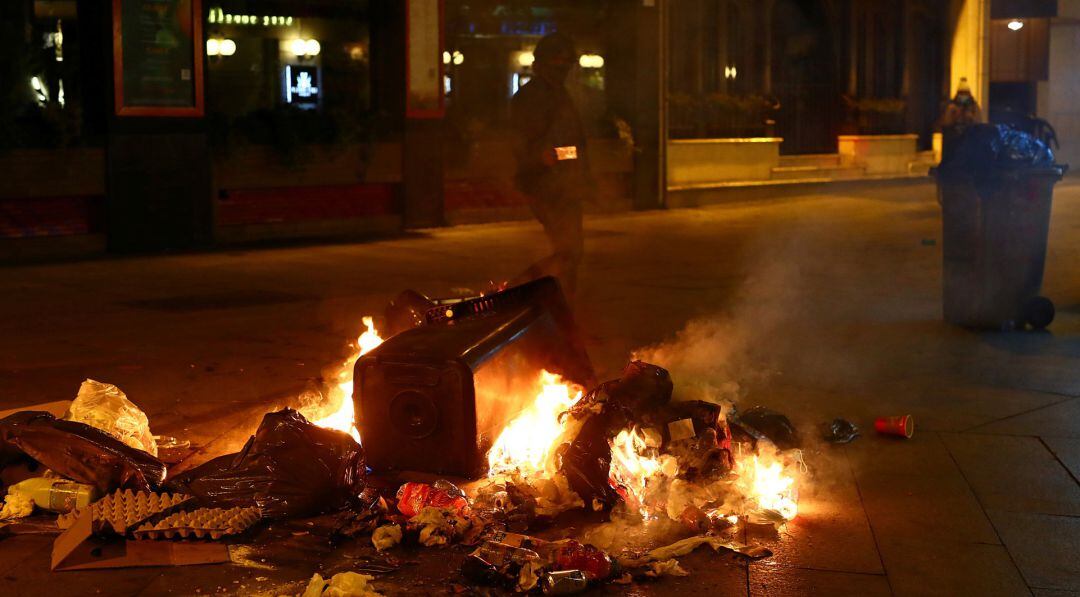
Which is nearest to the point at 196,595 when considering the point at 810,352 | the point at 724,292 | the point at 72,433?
the point at 72,433

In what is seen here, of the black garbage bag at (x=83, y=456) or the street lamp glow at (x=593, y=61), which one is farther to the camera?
the street lamp glow at (x=593, y=61)

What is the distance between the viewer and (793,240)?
14.8 m

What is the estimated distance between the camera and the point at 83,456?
4.83 metres

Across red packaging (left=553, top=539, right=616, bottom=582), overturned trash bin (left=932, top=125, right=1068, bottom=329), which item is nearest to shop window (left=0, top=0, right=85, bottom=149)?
overturned trash bin (left=932, top=125, right=1068, bottom=329)

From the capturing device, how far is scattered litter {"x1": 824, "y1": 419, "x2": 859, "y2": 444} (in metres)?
5.87

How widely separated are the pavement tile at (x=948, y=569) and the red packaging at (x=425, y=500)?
5.17 ft

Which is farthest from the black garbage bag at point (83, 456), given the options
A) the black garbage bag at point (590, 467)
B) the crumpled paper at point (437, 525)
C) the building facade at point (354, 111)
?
the building facade at point (354, 111)

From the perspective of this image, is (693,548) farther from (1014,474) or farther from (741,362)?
(741,362)

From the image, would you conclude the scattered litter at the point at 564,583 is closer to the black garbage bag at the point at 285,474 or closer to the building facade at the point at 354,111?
the black garbage bag at the point at 285,474

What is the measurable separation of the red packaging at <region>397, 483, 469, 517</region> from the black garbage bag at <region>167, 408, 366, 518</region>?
28 centimetres

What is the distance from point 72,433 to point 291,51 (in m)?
12.4

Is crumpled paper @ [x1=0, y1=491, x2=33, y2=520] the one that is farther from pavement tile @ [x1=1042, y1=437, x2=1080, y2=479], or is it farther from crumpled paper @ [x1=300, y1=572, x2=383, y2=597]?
pavement tile @ [x1=1042, y1=437, x2=1080, y2=479]

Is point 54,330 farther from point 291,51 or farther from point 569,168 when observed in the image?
point 291,51

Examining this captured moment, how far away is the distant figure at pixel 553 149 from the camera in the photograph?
8430 millimetres
